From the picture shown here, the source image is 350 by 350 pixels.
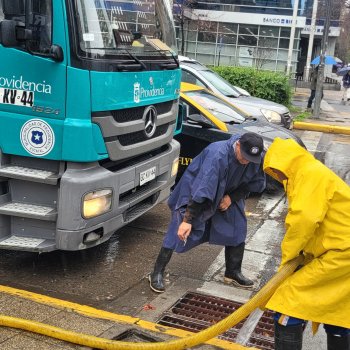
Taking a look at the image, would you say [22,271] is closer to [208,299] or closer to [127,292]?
[127,292]

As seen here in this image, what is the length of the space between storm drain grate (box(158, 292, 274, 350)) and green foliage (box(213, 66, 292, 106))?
12939 mm

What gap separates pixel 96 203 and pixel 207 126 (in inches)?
152

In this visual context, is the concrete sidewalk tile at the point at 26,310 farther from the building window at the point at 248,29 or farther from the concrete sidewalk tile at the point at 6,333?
the building window at the point at 248,29

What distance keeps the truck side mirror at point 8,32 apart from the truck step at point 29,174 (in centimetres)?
105

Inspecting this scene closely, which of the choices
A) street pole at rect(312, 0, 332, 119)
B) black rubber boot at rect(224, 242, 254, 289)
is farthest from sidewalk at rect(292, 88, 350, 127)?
black rubber boot at rect(224, 242, 254, 289)

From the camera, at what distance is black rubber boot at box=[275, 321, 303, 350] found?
9.98 feet

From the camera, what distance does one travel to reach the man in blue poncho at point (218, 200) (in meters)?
4.31

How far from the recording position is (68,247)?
173 inches

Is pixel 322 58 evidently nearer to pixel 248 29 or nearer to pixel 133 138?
pixel 133 138

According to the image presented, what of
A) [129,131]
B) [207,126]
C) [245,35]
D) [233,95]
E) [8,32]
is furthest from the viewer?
[245,35]

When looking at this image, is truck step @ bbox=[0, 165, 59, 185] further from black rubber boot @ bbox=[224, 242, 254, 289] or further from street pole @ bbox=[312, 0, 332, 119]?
street pole @ bbox=[312, 0, 332, 119]

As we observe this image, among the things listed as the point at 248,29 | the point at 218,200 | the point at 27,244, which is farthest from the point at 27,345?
the point at 248,29

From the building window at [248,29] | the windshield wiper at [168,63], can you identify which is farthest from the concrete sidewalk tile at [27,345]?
the building window at [248,29]

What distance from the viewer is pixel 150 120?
16.9 feet
